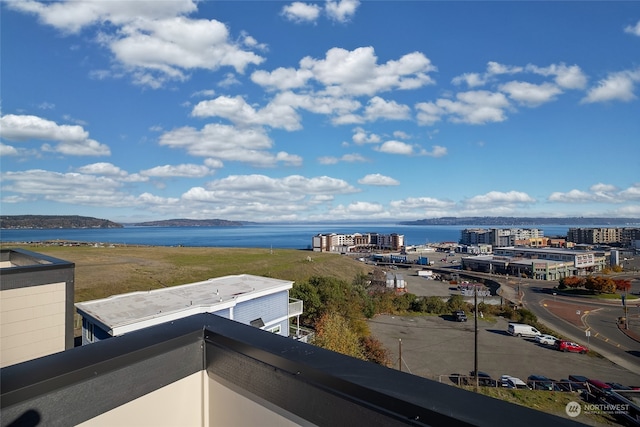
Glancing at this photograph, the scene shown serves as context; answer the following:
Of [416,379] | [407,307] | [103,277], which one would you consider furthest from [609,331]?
[103,277]

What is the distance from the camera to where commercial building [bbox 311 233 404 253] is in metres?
83.8

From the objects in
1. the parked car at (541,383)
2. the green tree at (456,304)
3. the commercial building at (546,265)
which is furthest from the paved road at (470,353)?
the commercial building at (546,265)

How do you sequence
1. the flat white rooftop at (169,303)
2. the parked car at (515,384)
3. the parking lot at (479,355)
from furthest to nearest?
the parking lot at (479,355) < the parked car at (515,384) < the flat white rooftop at (169,303)

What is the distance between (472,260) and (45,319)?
177ft

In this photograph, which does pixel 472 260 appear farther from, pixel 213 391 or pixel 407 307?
pixel 213 391

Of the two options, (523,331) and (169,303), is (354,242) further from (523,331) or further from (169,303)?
(169,303)

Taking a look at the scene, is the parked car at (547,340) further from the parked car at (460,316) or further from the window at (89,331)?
the window at (89,331)

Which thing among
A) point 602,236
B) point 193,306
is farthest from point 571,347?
point 602,236

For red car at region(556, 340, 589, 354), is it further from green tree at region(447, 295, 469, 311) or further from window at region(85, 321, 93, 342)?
window at region(85, 321, 93, 342)

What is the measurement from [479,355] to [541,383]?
155 inches

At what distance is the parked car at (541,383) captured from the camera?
1191 centimetres

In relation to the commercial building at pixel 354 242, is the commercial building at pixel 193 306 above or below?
above

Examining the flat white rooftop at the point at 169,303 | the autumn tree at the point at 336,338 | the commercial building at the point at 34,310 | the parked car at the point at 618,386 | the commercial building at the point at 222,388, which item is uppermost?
the commercial building at the point at 222,388

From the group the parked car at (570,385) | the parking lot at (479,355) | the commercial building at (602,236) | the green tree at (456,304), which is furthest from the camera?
the commercial building at (602,236)
